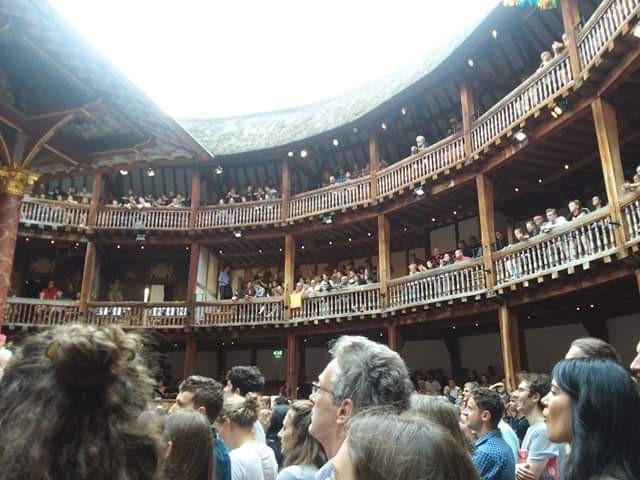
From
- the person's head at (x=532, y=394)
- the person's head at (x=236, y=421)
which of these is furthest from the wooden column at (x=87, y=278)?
the person's head at (x=532, y=394)

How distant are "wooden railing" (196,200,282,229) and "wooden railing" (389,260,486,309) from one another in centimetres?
615

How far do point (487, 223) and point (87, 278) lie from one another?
15025 millimetres

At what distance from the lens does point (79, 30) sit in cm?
580

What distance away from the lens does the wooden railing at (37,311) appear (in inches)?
746

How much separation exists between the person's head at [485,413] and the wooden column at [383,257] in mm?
12383

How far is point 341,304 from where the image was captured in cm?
1784

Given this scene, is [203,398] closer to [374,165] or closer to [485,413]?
[485,413]

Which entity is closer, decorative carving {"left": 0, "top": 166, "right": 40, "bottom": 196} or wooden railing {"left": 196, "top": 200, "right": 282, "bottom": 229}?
decorative carving {"left": 0, "top": 166, "right": 40, "bottom": 196}

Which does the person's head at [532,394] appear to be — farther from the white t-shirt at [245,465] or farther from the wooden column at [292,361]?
the wooden column at [292,361]

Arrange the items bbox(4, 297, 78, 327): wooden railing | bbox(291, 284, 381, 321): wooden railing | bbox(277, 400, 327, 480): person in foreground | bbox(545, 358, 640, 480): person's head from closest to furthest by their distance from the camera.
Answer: bbox(545, 358, 640, 480): person's head → bbox(277, 400, 327, 480): person in foreground → bbox(291, 284, 381, 321): wooden railing → bbox(4, 297, 78, 327): wooden railing

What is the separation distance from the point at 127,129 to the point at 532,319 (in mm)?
13932

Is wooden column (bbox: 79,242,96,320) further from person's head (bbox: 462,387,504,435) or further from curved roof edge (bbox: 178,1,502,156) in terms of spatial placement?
person's head (bbox: 462,387,504,435)

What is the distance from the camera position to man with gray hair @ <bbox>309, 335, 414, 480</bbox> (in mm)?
2629

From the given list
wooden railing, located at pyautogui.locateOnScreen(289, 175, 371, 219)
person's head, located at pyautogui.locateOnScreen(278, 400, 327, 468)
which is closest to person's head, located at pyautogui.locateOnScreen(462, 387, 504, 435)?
person's head, located at pyautogui.locateOnScreen(278, 400, 327, 468)
